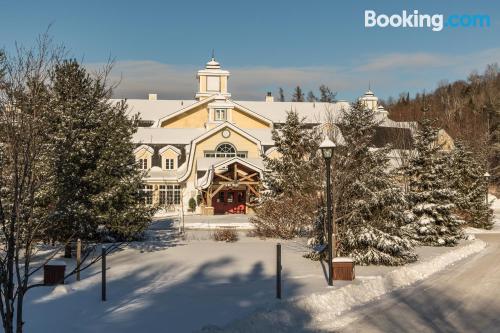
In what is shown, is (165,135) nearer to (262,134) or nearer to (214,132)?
(214,132)

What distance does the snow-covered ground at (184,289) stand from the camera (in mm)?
10297

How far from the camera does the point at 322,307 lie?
11.4 m

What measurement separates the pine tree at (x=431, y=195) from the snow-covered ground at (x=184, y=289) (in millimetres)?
2833

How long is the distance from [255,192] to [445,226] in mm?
16392

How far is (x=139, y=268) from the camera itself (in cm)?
1612

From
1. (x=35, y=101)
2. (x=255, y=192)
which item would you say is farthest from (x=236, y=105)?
(x=35, y=101)

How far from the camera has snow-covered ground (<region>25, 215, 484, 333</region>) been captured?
33.8 ft

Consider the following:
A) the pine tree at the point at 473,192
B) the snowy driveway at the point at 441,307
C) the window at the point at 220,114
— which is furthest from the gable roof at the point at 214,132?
the snowy driveway at the point at 441,307

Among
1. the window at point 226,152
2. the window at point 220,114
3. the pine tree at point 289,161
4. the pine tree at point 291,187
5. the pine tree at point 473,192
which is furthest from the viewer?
the window at point 220,114

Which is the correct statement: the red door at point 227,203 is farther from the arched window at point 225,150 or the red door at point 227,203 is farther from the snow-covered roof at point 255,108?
the snow-covered roof at point 255,108

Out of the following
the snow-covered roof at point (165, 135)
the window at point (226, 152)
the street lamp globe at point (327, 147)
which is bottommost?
the street lamp globe at point (327, 147)

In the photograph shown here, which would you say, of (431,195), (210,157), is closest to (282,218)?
(431,195)

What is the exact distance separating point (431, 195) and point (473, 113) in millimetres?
57846

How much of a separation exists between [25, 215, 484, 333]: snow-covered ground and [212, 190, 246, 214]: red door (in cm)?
1910
